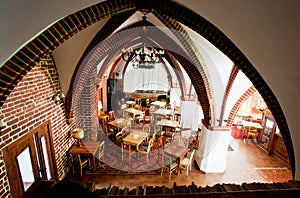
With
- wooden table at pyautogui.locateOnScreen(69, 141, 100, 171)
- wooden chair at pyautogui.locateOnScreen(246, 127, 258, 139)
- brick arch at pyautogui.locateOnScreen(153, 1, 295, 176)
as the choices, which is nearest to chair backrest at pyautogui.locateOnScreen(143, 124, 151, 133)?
wooden table at pyautogui.locateOnScreen(69, 141, 100, 171)

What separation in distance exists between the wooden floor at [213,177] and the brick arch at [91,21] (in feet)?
12.3

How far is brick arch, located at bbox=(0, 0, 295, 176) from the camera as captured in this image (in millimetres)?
2229

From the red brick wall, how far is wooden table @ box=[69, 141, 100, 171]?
1.15 feet

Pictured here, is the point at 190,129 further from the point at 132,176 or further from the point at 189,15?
the point at 189,15

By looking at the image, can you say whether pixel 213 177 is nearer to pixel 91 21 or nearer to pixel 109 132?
pixel 109 132

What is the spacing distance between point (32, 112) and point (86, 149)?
220 cm

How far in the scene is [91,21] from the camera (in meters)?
2.55

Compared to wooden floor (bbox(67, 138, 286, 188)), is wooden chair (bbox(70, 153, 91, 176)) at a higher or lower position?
higher

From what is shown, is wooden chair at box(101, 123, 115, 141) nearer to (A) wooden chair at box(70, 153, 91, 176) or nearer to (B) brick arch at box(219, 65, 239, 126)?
(A) wooden chair at box(70, 153, 91, 176)

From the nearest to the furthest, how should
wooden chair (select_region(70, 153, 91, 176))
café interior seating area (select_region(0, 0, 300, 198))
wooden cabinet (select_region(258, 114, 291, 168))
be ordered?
café interior seating area (select_region(0, 0, 300, 198))
wooden chair (select_region(70, 153, 91, 176))
wooden cabinet (select_region(258, 114, 291, 168))

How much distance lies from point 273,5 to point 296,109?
1.20 metres

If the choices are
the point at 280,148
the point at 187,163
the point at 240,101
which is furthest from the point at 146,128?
the point at 280,148

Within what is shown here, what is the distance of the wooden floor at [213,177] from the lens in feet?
17.3

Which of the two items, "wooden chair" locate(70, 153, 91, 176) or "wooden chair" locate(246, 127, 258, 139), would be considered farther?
"wooden chair" locate(246, 127, 258, 139)
